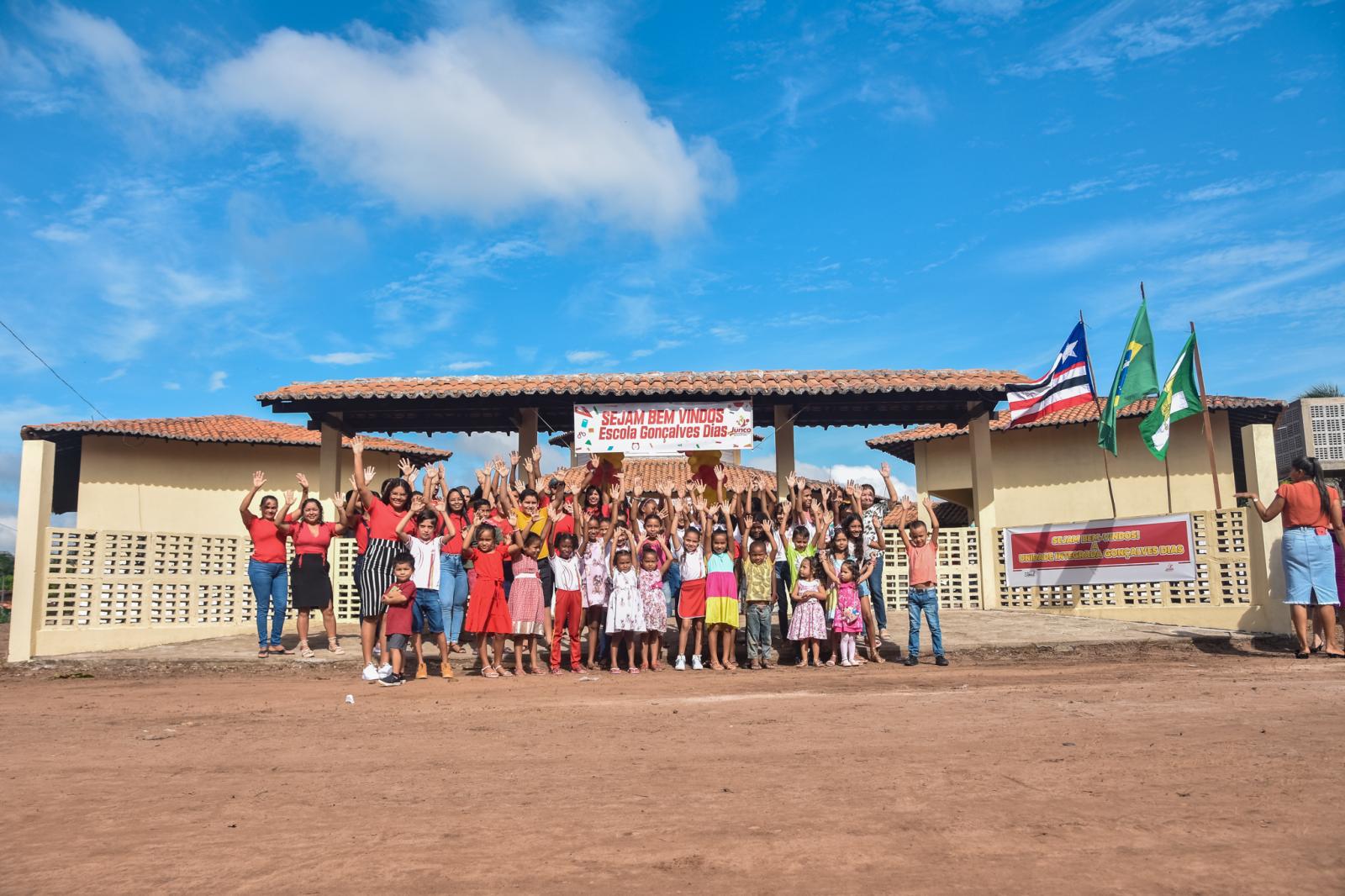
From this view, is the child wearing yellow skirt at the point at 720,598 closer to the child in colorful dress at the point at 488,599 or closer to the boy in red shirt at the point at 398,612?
the child in colorful dress at the point at 488,599

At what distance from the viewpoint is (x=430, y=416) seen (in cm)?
1612

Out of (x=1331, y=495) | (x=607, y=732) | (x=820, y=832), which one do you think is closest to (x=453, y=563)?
(x=607, y=732)

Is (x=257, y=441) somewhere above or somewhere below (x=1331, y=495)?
above

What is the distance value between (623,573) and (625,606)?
320 millimetres

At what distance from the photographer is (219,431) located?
62.6 feet

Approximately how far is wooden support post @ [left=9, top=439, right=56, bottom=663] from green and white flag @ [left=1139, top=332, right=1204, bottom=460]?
13408mm

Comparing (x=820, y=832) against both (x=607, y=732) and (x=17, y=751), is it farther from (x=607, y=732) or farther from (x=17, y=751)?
(x=17, y=751)

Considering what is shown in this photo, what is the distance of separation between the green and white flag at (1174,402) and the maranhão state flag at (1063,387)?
1258mm

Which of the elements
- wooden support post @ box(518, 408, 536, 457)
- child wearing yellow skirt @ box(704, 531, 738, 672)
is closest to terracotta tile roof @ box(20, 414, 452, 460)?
wooden support post @ box(518, 408, 536, 457)

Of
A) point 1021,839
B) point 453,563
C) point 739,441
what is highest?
point 739,441

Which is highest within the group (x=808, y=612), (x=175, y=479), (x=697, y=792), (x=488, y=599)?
(x=175, y=479)

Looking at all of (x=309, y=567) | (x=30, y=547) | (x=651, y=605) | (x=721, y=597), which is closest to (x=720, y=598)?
(x=721, y=597)

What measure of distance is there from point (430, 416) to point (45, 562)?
21.1 feet

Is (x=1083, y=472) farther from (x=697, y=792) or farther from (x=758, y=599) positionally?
(x=697, y=792)
